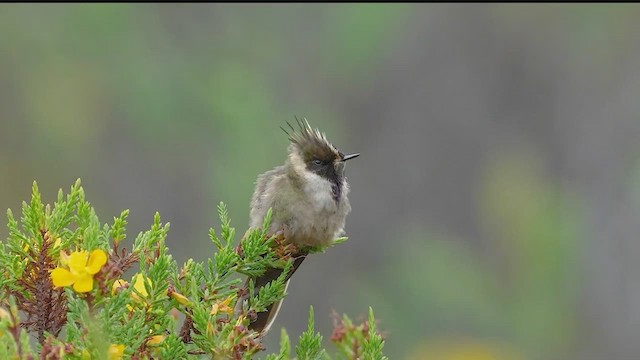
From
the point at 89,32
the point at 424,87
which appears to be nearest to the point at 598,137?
the point at 424,87

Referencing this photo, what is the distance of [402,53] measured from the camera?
1535cm

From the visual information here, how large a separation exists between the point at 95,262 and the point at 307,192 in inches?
60.8

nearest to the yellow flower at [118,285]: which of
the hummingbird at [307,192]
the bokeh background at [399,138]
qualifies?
→ the hummingbird at [307,192]

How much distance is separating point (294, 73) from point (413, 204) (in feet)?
7.91

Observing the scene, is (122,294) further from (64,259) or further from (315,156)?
(315,156)

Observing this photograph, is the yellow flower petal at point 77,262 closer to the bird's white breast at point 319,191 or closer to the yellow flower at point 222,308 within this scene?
the yellow flower at point 222,308

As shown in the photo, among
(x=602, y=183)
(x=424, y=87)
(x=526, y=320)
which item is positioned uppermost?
(x=424, y=87)

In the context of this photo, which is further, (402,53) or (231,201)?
(402,53)

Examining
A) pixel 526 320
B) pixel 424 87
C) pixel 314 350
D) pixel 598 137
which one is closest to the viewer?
pixel 314 350

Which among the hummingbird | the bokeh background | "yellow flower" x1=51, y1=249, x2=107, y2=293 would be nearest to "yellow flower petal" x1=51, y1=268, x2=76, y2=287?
"yellow flower" x1=51, y1=249, x2=107, y2=293

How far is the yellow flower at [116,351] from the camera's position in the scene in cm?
193

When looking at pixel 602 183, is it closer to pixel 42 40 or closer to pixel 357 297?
pixel 357 297

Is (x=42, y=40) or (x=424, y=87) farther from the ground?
(x=42, y=40)

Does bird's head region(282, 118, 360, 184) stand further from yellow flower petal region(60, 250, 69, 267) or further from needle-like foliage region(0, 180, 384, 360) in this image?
yellow flower petal region(60, 250, 69, 267)
